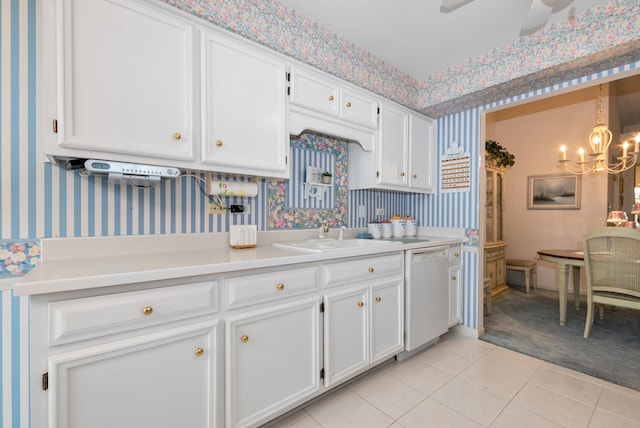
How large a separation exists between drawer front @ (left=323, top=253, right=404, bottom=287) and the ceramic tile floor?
0.74 metres

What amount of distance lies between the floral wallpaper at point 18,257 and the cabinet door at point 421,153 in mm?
2733

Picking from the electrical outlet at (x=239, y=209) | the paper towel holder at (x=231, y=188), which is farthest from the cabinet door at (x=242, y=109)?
the electrical outlet at (x=239, y=209)

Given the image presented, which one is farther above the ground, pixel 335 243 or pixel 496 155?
pixel 496 155

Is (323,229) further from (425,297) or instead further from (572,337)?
(572,337)

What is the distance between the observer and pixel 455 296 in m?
2.83

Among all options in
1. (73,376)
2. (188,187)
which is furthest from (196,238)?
(73,376)

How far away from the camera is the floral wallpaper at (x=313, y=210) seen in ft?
7.33

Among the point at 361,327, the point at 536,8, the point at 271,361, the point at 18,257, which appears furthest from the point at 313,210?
the point at 536,8

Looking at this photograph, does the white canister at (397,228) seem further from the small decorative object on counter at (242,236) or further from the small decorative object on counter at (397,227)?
the small decorative object on counter at (242,236)

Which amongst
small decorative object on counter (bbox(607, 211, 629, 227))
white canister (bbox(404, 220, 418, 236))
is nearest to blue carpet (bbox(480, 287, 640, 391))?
small decorative object on counter (bbox(607, 211, 629, 227))

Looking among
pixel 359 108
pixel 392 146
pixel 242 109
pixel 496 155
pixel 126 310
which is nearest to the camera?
pixel 126 310

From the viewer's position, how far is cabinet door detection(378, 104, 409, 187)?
2.55m

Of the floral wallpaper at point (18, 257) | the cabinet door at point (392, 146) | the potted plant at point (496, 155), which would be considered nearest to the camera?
the floral wallpaper at point (18, 257)

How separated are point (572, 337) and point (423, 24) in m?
3.08
